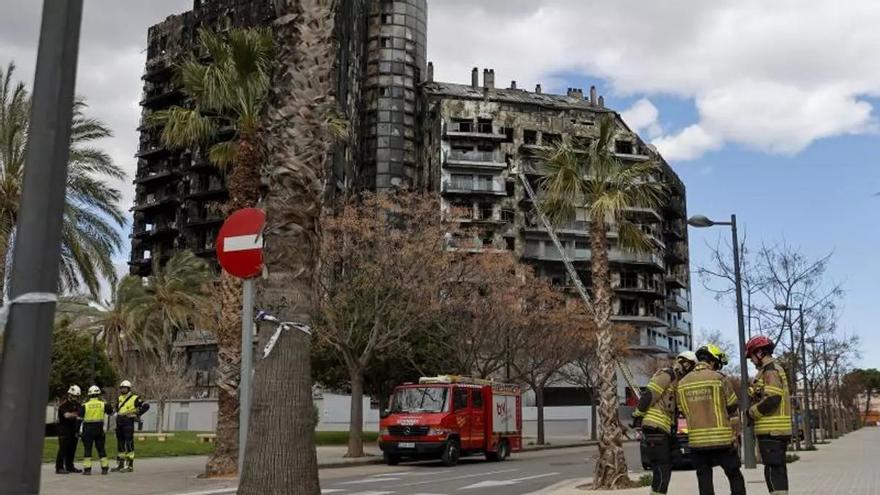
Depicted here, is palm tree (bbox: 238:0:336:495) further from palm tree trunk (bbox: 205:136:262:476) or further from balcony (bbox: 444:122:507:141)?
balcony (bbox: 444:122:507:141)

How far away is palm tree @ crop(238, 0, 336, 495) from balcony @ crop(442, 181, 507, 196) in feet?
245

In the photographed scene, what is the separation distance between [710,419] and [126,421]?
1428cm

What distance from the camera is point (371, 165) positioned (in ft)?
273

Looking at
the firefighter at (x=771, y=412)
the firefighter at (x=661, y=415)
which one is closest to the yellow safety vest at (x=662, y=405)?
the firefighter at (x=661, y=415)

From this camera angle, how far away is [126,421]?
62.3ft

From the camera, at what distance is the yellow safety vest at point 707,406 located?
8656 mm

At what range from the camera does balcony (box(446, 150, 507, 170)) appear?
82069 mm

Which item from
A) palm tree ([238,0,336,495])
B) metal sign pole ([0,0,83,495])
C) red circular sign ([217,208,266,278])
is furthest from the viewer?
palm tree ([238,0,336,495])

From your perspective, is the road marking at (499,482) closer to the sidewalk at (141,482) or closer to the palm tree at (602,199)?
the palm tree at (602,199)

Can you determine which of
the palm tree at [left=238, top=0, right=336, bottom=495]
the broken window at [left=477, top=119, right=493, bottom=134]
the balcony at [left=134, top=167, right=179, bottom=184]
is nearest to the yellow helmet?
the palm tree at [left=238, top=0, right=336, bottom=495]

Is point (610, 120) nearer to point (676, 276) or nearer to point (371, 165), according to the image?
point (371, 165)

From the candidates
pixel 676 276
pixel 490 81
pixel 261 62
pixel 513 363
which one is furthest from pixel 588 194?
pixel 676 276

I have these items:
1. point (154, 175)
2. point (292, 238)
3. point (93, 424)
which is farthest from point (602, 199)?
point (154, 175)

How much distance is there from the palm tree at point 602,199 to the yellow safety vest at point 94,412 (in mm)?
10878
